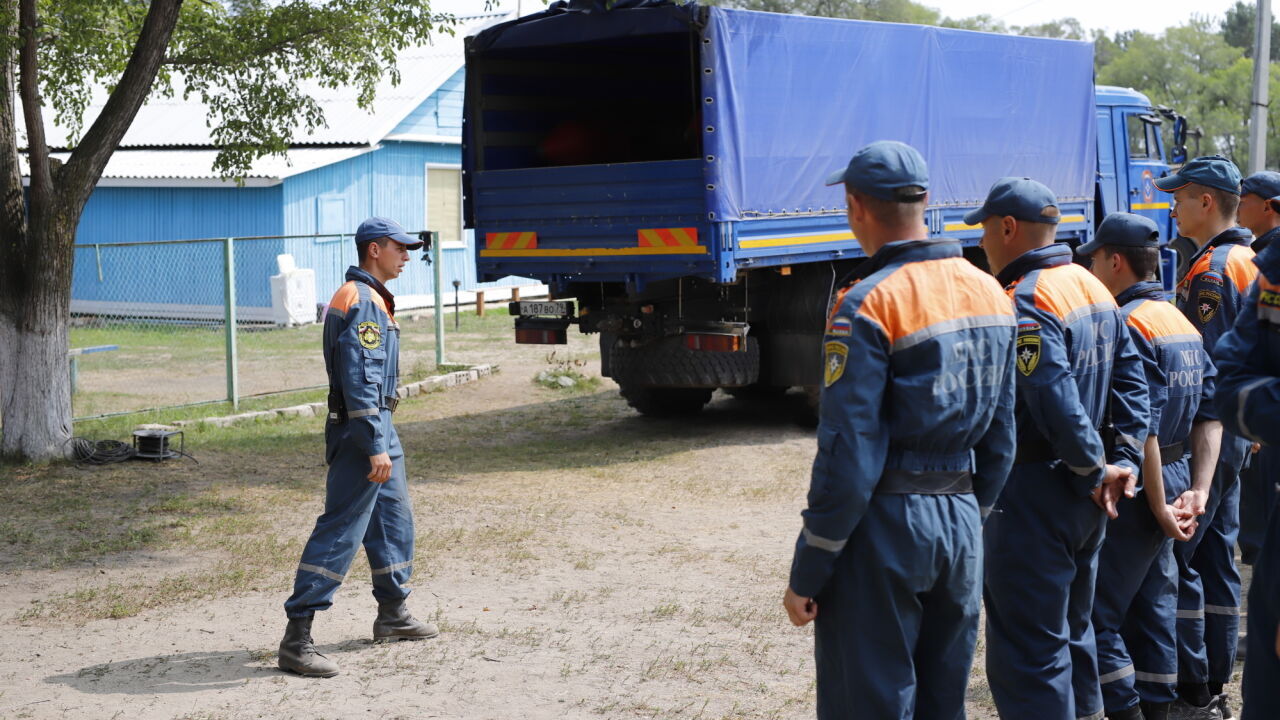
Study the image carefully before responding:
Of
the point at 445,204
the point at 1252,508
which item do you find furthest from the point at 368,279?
the point at 445,204

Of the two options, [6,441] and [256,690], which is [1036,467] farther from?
[6,441]

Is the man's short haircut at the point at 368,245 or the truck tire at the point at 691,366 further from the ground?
the man's short haircut at the point at 368,245

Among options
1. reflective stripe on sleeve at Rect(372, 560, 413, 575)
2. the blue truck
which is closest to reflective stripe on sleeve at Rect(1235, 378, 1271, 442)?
reflective stripe on sleeve at Rect(372, 560, 413, 575)

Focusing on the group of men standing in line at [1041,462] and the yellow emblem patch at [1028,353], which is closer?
the group of men standing in line at [1041,462]

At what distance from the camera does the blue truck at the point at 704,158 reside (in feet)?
33.0

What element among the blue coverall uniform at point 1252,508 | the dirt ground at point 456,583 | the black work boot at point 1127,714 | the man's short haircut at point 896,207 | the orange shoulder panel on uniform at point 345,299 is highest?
the man's short haircut at point 896,207

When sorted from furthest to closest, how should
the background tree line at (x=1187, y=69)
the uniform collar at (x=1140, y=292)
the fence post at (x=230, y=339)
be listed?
1. the background tree line at (x=1187, y=69)
2. the fence post at (x=230, y=339)
3. the uniform collar at (x=1140, y=292)

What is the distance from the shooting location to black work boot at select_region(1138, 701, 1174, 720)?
4.82m

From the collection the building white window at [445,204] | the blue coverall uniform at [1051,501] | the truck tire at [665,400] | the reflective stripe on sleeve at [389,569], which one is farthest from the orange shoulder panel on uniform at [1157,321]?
the building white window at [445,204]

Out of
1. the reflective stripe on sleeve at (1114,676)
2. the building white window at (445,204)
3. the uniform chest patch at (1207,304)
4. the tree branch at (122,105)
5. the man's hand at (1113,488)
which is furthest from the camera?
the building white window at (445,204)

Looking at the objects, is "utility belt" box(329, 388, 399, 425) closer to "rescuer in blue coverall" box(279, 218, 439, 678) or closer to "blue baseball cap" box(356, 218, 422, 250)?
"rescuer in blue coverall" box(279, 218, 439, 678)

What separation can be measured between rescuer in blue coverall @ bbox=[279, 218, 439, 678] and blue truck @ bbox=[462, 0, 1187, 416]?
171 inches

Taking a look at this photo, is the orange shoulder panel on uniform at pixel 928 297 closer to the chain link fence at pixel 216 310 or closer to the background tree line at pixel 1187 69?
the chain link fence at pixel 216 310

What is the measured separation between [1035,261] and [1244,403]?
4.53ft
